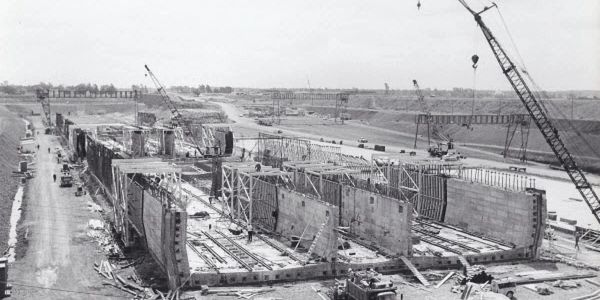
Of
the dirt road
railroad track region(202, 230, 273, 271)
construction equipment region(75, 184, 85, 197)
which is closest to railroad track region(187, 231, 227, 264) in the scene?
railroad track region(202, 230, 273, 271)

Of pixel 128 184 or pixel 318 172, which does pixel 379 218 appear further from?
pixel 128 184

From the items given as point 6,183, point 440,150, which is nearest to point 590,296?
point 6,183

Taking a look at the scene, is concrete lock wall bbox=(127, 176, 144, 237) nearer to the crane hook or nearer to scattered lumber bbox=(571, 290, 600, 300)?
scattered lumber bbox=(571, 290, 600, 300)

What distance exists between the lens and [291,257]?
30.8m

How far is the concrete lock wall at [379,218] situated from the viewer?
30891mm

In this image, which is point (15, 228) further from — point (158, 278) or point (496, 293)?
point (496, 293)

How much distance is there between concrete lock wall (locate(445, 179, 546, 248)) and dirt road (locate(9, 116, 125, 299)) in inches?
876

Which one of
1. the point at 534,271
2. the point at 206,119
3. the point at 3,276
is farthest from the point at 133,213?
the point at 206,119

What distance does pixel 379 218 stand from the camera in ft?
110

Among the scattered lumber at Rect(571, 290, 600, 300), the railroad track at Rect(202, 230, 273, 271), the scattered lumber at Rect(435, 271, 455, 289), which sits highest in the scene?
the railroad track at Rect(202, 230, 273, 271)

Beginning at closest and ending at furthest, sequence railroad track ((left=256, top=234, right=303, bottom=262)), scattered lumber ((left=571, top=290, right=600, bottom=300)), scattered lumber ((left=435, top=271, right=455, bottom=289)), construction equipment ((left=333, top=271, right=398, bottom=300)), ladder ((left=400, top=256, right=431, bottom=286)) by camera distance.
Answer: construction equipment ((left=333, top=271, right=398, bottom=300)) → scattered lumber ((left=571, top=290, right=600, bottom=300)) → scattered lumber ((left=435, top=271, right=455, bottom=289)) → ladder ((left=400, top=256, right=431, bottom=286)) → railroad track ((left=256, top=234, right=303, bottom=262))

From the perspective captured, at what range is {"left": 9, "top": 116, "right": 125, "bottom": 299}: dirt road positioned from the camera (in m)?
26.5

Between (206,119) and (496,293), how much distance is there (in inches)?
3837

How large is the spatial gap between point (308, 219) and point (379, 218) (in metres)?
4.23
